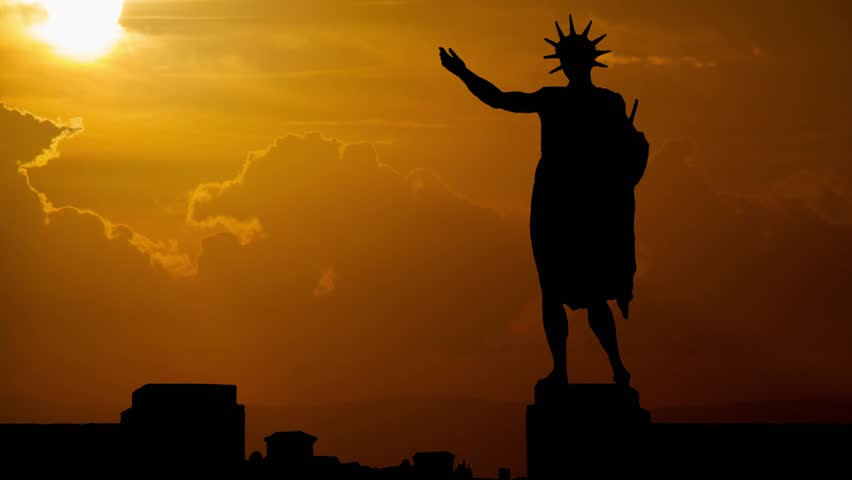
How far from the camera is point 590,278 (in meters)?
13.1

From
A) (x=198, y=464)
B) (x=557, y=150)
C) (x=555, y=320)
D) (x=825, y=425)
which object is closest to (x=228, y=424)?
(x=198, y=464)

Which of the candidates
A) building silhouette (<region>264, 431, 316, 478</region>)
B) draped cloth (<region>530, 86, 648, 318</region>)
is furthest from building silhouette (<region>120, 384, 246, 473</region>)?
draped cloth (<region>530, 86, 648, 318</region>)

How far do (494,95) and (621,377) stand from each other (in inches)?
124

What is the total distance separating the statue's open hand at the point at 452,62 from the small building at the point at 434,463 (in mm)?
4157

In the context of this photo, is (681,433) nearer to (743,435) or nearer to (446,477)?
(743,435)

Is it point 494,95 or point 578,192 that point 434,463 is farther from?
point 494,95

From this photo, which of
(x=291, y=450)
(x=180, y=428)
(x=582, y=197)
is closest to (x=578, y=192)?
(x=582, y=197)

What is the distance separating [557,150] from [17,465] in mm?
6079

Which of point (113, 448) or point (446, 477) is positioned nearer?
point (113, 448)

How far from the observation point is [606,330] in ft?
42.9

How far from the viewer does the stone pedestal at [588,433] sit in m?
12.3

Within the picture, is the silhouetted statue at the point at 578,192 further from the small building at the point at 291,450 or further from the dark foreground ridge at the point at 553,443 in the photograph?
the small building at the point at 291,450

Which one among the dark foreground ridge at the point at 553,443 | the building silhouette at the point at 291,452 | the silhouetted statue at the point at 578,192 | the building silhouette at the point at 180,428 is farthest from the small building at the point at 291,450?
the silhouetted statue at the point at 578,192

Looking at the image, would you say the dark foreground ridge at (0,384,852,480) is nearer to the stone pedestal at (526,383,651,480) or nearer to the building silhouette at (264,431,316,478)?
the stone pedestal at (526,383,651,480)
